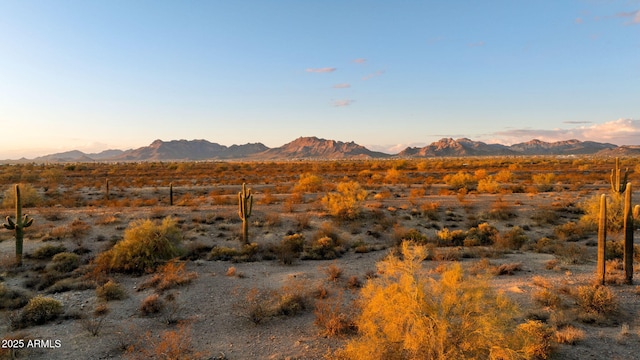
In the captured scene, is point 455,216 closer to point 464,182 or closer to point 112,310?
point 464,182

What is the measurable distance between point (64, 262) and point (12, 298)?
3.02m

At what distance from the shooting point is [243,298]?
11266 mm

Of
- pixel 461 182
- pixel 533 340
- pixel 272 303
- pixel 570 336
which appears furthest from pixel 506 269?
pixel 461 182

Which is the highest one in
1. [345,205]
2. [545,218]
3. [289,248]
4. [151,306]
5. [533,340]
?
[345,205]

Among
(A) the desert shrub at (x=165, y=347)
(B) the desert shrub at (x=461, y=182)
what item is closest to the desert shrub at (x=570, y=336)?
(A) the desert shrub at (x=165, y=347)

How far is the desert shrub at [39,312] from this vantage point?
9562mm

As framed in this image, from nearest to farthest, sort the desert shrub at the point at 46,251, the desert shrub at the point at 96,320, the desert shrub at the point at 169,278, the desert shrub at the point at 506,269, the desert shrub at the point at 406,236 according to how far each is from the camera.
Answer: the desert shrub at the point at 96,320, the desert shrub at the point at 169,278, the desert shrub at the point at 506,269, the desert shrub at the point at 46,251, the desert shrub at the point at 406,236

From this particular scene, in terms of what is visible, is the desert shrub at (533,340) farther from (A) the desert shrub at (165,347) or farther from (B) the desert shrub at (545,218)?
(B) the desert shrub at (545,218)

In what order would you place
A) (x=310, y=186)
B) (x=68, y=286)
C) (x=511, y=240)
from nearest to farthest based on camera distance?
(x=68, y=286), (x=511, y=240), (x=310, y=186)

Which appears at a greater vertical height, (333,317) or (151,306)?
(333,317)

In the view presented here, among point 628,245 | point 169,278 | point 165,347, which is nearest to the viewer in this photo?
point 165,347

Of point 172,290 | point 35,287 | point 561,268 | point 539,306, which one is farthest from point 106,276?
point 561,268

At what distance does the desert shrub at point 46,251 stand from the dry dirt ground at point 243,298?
486mm

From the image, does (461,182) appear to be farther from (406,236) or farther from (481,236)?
(406,236)
